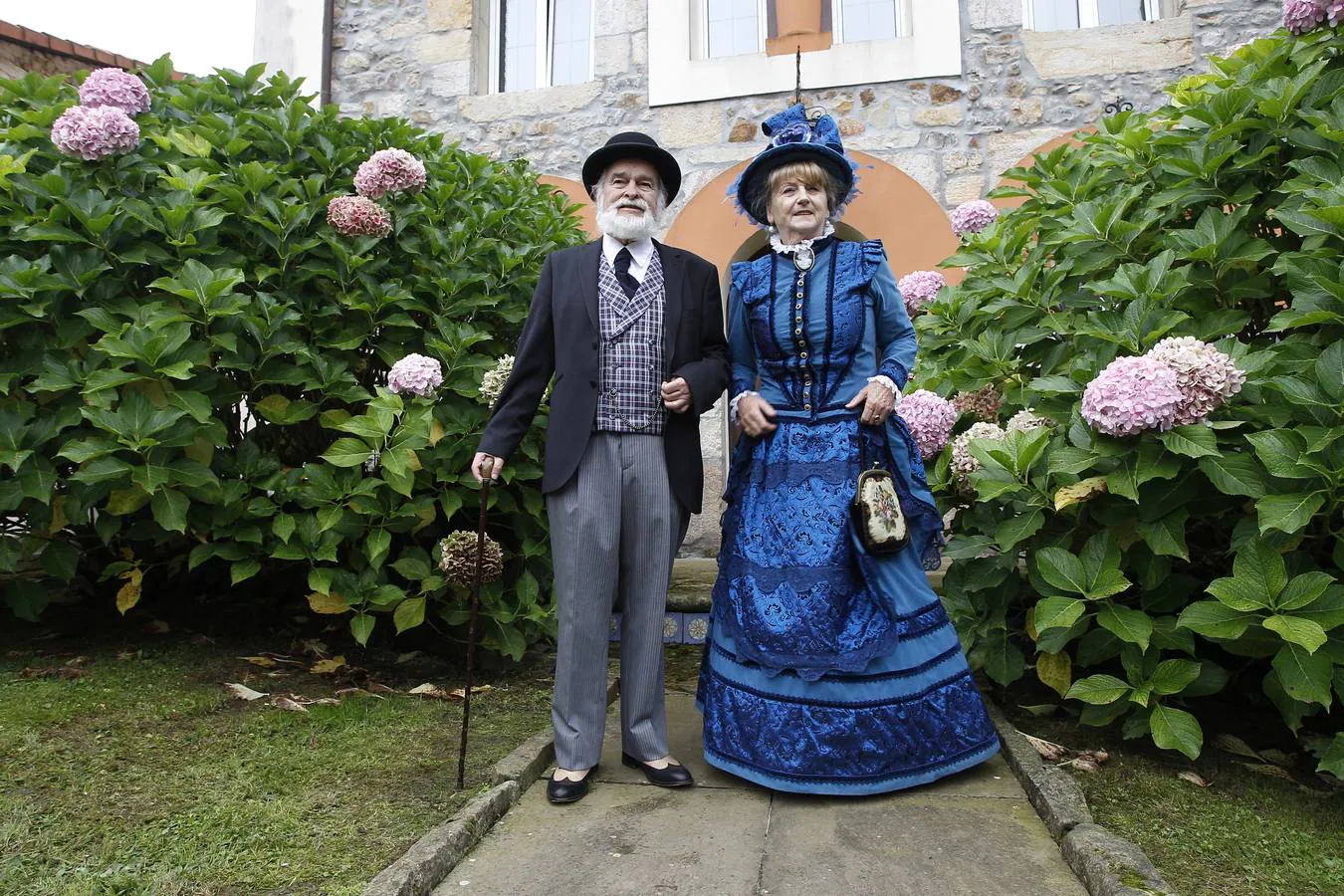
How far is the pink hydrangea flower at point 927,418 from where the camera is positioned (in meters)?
3.17

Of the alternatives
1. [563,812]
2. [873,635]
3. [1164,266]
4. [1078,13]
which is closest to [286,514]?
[563,812]

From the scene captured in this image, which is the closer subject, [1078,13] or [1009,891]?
[1009,891]

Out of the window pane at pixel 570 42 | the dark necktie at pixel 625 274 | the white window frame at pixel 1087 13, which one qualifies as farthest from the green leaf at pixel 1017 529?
the window pane at pixel 570 42

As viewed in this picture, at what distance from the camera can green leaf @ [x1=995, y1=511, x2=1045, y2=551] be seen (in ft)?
8.80

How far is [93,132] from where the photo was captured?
3.09 metres

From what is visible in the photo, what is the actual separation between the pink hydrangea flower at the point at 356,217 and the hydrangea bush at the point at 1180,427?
7.09ft

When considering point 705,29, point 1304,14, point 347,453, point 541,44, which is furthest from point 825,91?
point 347,453

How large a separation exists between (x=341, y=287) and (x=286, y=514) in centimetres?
86

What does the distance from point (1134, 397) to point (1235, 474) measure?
1.03 ft

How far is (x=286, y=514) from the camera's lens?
10.5 ft

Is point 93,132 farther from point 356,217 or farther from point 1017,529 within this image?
point 1017,529

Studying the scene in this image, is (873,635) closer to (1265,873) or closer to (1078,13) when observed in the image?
(1265,873)

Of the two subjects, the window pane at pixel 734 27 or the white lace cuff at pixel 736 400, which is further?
the window pane at pixel 734 27

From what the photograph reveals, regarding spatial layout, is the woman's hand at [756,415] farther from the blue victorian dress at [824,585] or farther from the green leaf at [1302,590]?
the green leaf at [1302,590]
